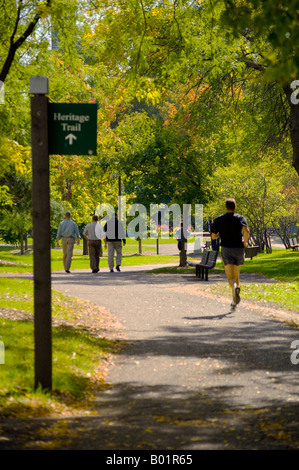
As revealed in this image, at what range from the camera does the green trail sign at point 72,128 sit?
6.89 meters

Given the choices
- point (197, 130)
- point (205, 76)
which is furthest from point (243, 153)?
point (205, 76)

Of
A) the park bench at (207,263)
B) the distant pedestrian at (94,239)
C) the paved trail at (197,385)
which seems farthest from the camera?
the distant pedestrian at (94,239)

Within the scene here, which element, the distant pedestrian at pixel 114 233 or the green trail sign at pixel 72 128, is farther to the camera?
the distant pedestrian at pixel 114 233

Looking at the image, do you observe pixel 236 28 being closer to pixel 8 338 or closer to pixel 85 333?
pixel 8 338

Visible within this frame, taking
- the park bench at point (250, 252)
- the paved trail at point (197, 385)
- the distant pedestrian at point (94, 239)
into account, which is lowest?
the paved trail at point (197, 385)

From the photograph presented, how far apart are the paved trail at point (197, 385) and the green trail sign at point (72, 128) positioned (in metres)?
2.41

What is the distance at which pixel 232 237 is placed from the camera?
1291 cm

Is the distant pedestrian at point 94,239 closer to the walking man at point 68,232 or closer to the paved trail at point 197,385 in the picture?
the walking man at point 68,232

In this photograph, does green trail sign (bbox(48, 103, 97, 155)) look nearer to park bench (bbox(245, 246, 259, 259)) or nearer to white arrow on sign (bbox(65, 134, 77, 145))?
white arrow on sign (bbox(65, 134, 77, 145))

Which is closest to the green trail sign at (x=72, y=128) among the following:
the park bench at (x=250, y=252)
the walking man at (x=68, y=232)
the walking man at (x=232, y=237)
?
the walking man at (x=232, y=237)

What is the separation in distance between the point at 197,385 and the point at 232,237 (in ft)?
18.7

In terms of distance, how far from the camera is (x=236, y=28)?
250 inches

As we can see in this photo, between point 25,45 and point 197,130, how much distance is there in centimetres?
1062

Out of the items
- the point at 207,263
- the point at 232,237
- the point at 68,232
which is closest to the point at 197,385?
the point at 232,237
